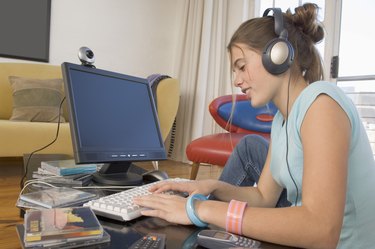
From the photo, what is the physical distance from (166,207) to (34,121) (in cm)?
228

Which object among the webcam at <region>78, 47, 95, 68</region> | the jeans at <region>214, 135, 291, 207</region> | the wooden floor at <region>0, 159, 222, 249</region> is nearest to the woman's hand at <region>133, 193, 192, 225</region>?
the webcam at <region>78, 47, 95, 68</region>

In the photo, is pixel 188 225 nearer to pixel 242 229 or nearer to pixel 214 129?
pixel 242 229

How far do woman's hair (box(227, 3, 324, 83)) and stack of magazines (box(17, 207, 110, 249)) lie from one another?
56 centimetres

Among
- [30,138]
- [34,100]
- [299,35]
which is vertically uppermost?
[299,35]

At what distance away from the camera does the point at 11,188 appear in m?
2.14

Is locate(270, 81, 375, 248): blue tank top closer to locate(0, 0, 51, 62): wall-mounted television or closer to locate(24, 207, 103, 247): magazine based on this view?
locate(24, 207, 103, 247): magazine

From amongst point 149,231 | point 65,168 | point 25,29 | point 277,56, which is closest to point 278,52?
point 277,56

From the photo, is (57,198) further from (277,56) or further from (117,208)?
(277,56)

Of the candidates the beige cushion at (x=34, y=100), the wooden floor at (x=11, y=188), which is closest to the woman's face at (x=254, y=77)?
the wooden floor at (x=11, y=188)

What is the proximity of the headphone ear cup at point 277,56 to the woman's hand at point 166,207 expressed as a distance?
0.37 m

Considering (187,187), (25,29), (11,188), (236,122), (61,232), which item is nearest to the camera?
(61,232)

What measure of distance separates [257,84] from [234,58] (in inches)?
3.8

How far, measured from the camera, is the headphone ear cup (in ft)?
2.48

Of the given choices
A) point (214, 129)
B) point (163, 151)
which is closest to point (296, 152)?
point (163, 151)
